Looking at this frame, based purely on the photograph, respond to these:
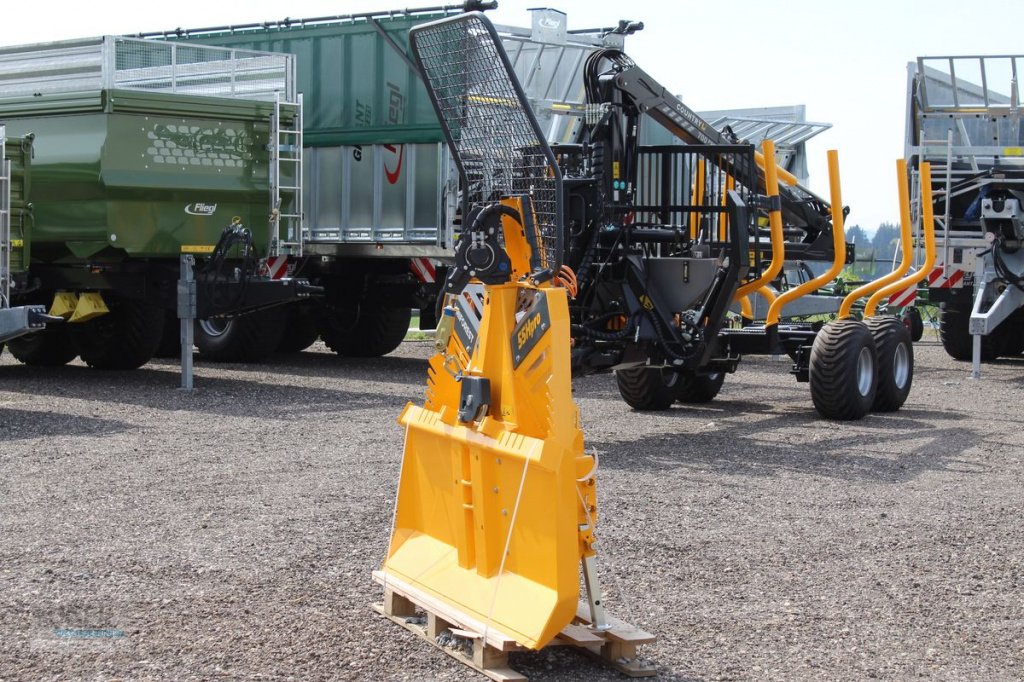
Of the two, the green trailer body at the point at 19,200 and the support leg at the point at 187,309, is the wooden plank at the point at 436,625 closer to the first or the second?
the support leg at the point at 187,309

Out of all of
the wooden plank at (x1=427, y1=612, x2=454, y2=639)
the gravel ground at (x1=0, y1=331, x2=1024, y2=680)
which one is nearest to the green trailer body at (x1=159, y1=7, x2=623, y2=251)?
the gravel ground at (x1=0, y1=331, x2=1024, y2=680)

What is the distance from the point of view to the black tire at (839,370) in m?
10.9

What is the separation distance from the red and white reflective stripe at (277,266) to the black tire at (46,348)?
2272 mm

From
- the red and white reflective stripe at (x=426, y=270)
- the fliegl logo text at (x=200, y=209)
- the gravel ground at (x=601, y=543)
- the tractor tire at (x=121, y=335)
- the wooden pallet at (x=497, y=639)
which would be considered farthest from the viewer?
the red and white reflective stripe at (x=426, y=270)

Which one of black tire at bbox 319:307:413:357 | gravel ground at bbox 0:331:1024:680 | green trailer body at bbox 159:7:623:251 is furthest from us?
black tire at bbox 319:307:413:357

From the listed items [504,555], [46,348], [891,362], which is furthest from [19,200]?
[504,555]

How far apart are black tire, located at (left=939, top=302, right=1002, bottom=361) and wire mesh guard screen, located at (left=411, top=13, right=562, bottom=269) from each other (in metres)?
12.6

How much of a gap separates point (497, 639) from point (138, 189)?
9.50 metres

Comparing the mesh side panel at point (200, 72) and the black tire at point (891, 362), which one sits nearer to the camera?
the black tire at point (891, 362)

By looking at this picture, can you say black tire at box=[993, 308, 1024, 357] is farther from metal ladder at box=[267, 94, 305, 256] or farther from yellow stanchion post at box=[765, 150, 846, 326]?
metal ladder at box=[267, 94, 305, 256]

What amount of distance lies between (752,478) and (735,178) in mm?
3045

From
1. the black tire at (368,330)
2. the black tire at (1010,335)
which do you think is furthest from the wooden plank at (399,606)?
the black tire at (1010,335)

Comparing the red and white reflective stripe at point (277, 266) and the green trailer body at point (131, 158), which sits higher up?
the green trailer body at point (131, 158)

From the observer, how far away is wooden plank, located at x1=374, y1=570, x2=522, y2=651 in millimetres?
4477
